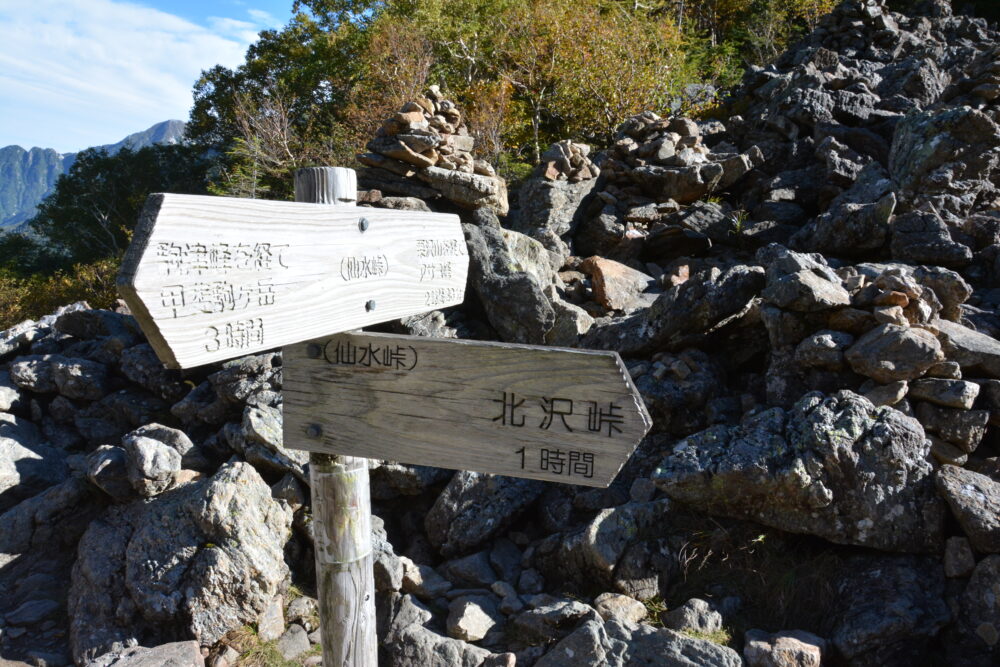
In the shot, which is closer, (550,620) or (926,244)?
(550,620)

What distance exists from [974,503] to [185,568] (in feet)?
17.9

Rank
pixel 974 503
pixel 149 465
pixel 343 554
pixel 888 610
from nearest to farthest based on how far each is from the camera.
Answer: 1. pixel 343 554
2. pixel 888 610
3. pixel 974 503
4. pixel 149 465

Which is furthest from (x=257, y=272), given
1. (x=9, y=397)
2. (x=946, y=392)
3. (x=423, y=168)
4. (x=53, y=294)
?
(x=53, y=294)

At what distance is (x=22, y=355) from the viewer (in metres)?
8.36

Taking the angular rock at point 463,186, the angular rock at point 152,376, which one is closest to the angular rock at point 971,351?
the angular rock at point 463,186

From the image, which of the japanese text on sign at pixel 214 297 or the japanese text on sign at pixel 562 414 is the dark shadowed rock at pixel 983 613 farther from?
the japanese text on sign at pixel 214 297

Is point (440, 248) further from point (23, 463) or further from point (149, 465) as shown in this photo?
point (23, 463)

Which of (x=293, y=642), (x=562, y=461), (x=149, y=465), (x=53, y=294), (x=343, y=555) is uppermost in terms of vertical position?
(x=562, y=461)

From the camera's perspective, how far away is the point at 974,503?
4113 mm

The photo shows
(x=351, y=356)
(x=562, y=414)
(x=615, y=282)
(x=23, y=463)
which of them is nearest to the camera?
(x=562, y=414)

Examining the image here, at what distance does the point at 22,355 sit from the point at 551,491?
24.1ft

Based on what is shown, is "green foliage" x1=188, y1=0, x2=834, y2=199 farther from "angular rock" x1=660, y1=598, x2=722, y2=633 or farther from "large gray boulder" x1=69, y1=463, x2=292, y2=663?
"angular rock" x1=660, y1=598, x2=722, y2=633

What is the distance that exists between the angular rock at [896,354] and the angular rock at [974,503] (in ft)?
2.76

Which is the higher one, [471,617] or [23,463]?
[23,463]
